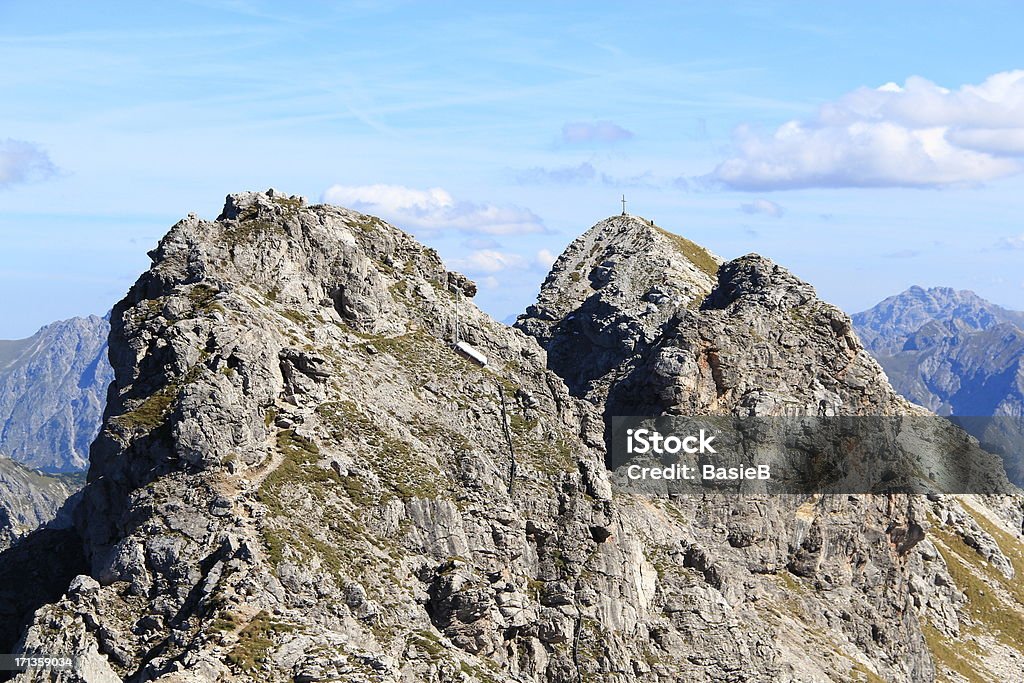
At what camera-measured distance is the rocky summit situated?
327 feet

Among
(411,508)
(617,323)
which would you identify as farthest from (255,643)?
(617,323)

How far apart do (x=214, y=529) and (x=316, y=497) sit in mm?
9683

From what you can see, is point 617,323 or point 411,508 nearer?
point 411,508

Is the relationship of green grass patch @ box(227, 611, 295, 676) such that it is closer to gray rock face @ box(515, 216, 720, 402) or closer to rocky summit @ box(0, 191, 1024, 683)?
rocky summit @ box(0, 191, 1024, 683)

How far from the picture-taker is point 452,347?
135750mm

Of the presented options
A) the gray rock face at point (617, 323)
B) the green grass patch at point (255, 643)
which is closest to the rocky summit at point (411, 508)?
the green grass patch at point (255, 643)

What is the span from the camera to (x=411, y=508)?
4461 inches

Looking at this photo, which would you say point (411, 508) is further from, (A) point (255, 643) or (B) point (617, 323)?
(B) point (617, 323)

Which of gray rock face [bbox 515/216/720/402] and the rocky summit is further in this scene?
gray rock face [bbox 515/216/720/402]

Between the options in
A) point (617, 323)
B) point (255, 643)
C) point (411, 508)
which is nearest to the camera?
point (255, 643)

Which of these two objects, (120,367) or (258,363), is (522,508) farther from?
(120,367)

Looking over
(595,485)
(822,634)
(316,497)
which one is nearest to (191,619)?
(316,497)

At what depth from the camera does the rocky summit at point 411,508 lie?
327ft

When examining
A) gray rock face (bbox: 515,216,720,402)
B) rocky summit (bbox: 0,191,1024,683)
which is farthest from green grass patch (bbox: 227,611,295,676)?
gray rock face (bbox: 515,216,720,402)
